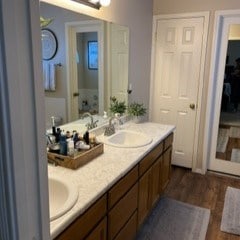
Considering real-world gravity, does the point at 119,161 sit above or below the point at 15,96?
below

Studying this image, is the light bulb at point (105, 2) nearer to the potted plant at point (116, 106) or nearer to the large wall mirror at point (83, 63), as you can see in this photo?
the large wall mirror at point (83, 63)

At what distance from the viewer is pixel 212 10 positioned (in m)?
3.07

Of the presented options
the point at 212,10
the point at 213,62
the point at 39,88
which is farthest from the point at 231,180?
the point at 39,88

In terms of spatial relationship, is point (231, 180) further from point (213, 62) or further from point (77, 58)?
point (77, 58)

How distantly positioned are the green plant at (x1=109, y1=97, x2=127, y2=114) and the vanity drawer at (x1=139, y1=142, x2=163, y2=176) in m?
0.61

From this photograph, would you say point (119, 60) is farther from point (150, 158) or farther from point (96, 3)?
point (150, 158)

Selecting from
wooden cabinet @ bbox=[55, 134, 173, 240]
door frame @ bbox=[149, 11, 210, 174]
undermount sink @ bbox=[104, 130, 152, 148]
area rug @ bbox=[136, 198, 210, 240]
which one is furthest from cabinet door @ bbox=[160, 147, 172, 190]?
door frame @ bbox=[149, 11, 210, 174]

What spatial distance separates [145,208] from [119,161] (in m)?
0.65

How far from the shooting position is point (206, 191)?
3.05 m

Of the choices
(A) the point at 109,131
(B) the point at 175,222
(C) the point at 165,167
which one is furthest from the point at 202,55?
(B) the point at 175,222

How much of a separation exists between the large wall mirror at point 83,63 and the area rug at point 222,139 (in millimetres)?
1589

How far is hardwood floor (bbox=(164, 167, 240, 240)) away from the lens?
2387 millimetres

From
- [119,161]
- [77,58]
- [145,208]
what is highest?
[77,58]

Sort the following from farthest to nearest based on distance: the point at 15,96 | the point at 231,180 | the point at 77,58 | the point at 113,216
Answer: the point at 231,180
the point at 77,58
the point at 113,216
the point at 15,96
